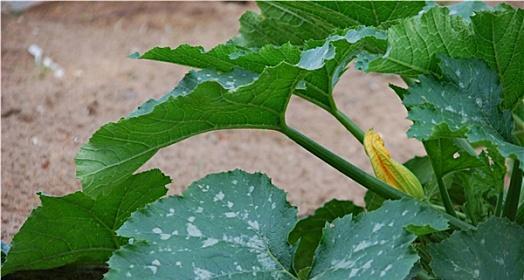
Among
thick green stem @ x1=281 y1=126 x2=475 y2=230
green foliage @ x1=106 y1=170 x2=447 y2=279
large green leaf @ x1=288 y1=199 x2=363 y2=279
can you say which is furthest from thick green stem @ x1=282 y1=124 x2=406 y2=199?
large green leaf @ x1=288 y1=199 x2=363 y2=279

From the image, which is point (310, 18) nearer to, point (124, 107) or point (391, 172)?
point (391, 172)

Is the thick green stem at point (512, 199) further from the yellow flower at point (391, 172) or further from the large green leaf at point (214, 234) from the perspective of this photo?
the large green leaf at point (214, 234)

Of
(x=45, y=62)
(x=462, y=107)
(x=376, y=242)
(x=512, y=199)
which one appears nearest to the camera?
(x=376, y=242)

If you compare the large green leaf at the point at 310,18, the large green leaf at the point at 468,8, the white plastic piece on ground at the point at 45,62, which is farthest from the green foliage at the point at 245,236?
the white plastic piece on ground at the point at 45,62

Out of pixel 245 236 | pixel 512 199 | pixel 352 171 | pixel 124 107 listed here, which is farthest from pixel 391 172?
pixel 124 107

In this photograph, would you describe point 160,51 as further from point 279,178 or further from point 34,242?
point 279,178

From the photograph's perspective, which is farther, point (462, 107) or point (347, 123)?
point (347, 123)

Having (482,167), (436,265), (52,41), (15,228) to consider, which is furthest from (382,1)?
(52,41)
